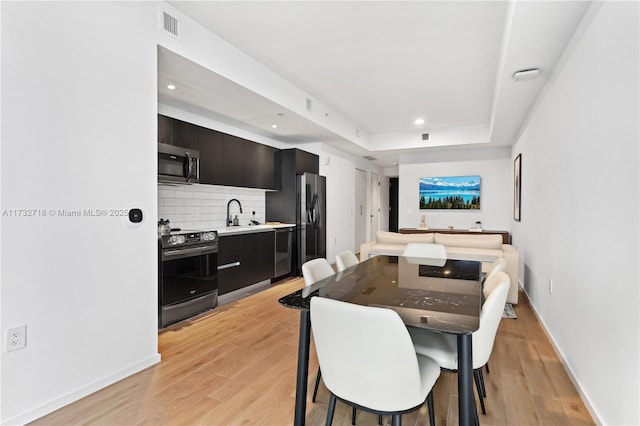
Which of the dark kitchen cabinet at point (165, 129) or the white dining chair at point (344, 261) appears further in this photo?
the dark kitchen cabinet at point (165, 129)

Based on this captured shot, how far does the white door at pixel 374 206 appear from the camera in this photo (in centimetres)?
911

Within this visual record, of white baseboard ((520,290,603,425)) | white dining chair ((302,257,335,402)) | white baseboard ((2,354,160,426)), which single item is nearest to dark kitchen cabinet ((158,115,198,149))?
white baseboard ((2,354,160,426))

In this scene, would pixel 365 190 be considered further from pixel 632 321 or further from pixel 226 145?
pixel 632 321

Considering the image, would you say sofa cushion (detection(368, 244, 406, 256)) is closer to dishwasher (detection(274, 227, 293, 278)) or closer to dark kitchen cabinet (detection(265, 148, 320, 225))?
dishwasher (detection(274, 227, 293, 278))

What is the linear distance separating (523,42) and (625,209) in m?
1.51

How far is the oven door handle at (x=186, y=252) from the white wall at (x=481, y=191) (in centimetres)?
502

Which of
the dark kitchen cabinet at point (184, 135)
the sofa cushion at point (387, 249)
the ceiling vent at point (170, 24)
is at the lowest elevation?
the sofa cushion at point (387, 249)

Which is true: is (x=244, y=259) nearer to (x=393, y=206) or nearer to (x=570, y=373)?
(x=570, y=373)

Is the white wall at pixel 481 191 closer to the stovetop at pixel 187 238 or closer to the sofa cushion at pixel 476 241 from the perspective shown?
the sofa cushion at pixel 476 241

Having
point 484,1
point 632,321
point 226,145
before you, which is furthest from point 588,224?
point 226,145

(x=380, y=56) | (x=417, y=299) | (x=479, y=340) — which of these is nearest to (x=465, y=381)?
(x=479, y=340)

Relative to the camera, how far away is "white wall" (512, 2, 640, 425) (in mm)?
1494

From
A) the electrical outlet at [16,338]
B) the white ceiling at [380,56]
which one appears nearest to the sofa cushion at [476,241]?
the white ceiling at [380,56]

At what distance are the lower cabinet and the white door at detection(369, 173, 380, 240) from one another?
458 cm
